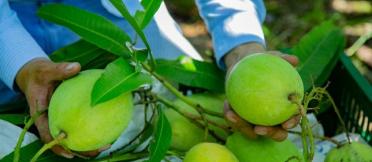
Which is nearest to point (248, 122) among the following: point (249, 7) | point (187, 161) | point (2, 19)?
point (187, 161)

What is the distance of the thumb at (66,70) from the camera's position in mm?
865

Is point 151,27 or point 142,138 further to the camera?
point 151,27

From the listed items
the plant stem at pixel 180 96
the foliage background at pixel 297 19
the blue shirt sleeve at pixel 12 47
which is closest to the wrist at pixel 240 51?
the plant stem at pixel 180 96

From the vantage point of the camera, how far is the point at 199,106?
1.04 m

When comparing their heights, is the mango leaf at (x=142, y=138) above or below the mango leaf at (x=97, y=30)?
below

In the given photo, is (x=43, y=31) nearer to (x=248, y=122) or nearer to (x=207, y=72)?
(x=207, y=72)

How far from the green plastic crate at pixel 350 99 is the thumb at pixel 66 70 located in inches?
22.6

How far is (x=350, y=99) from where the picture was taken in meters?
1.29

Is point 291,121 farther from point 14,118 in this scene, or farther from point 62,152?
point 14,118

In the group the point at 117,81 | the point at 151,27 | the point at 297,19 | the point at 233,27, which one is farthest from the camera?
the point at 297,19

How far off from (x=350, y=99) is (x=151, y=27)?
1.36ft

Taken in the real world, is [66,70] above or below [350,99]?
above

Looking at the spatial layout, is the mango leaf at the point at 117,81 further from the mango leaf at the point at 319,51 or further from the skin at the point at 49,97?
the mango leaf at the point at 319,51

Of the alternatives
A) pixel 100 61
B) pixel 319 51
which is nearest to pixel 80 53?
pixel 100 61
